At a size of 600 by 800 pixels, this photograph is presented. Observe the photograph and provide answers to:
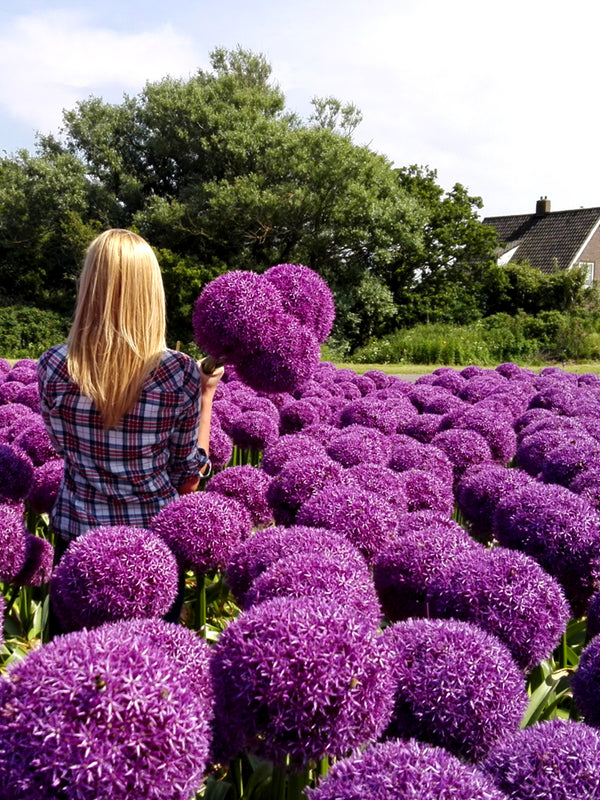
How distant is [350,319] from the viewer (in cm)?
3209

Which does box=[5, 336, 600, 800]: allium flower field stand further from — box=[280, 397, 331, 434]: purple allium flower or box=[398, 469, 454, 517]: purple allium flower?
box=[280, 397, 331, 434]: purple allium flower

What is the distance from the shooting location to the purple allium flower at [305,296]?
9.83 feet

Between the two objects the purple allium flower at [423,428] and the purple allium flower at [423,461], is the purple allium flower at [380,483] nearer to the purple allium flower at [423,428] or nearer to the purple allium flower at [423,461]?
the purple allium flower at [423,461]

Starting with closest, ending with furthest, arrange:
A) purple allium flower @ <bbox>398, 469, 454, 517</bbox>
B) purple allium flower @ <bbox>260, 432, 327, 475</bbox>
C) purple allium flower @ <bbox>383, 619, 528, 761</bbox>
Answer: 1. purple allium flower @ <bbox>383, 619, 528, 761</bbox>
2. purple allium flower @ <bbox>398, 469, 454, 517</bbox>
3. purple allium flower @ <bbox>260, 432, 327, 475</bbox>

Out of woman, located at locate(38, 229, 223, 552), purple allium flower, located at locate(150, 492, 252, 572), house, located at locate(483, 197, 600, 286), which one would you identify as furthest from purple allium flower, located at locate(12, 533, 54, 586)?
house, located at locate(483, 197, 600, 286)

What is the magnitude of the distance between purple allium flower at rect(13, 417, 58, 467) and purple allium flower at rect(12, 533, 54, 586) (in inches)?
41.5

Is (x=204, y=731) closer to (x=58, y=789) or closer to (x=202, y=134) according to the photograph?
(x=58, y=789)

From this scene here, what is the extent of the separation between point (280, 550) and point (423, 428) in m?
3.71

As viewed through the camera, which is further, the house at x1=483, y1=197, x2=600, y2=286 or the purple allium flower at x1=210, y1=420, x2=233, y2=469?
the house at x1=483, y1=197, x2=600, y2=286

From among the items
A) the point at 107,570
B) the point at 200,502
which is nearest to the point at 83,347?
the point at 200,502

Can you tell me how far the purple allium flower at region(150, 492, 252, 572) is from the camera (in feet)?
8.86

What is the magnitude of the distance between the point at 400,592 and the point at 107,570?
0.97 m

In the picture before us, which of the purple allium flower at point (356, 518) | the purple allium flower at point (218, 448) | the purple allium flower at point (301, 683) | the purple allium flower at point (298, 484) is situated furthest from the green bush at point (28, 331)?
the purple allium flower at point (301, 683)

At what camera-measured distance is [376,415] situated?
595 cm
